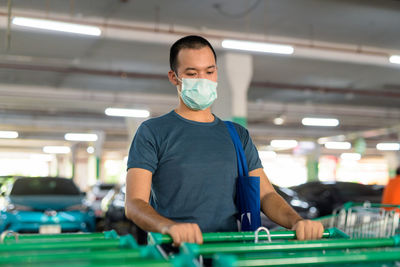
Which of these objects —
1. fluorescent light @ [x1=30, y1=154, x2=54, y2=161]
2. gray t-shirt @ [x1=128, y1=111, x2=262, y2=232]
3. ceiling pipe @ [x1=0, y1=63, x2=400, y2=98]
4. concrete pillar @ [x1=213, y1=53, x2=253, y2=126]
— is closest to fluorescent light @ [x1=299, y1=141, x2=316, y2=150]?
ceiling pipe @ [x1=0, y1=63, x2=400, y2=98]

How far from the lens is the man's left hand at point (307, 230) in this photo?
1.82 metres

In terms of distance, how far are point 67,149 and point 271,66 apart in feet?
66.8

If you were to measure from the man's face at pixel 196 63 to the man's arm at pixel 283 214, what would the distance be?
0.55 meters

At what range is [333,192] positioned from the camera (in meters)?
11.5

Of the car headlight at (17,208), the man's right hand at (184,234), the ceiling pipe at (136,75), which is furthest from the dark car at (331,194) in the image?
the man's right hand at (184,234)

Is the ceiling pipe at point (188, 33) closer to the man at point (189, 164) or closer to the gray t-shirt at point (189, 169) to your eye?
the man at point (189, 164)

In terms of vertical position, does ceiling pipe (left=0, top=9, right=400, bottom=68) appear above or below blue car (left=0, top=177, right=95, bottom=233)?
above

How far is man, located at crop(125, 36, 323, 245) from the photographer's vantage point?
6.69ft

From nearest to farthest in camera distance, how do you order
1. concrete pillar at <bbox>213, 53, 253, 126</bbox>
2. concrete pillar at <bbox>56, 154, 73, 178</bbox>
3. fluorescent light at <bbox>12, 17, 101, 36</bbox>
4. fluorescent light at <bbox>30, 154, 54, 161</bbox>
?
1. fluorescent light at <bbox>12, 17, 101, 36</bbox>
2. concrete pillar at <bbox>213, 53, 253, 126</bbox>
3. fluorescent light at <bbox>30, 154, 54, 161</bbox>
4. concrete pillar at <bbox>56, 154, 73, 178</bbox>

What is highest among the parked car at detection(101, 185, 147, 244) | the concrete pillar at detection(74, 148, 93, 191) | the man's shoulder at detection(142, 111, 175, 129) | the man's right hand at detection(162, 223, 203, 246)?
the man's shoulder at detection(142, 111, 175, 129)

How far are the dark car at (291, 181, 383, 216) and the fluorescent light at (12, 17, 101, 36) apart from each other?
6.74m

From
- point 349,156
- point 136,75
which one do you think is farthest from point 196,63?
point 349,156

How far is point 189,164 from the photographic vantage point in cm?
206

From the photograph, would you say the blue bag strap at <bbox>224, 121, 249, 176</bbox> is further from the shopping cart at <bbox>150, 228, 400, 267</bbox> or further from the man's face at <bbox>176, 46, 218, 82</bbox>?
the shopping cart at <bbox>150, 228, 400, 267</bbox>
